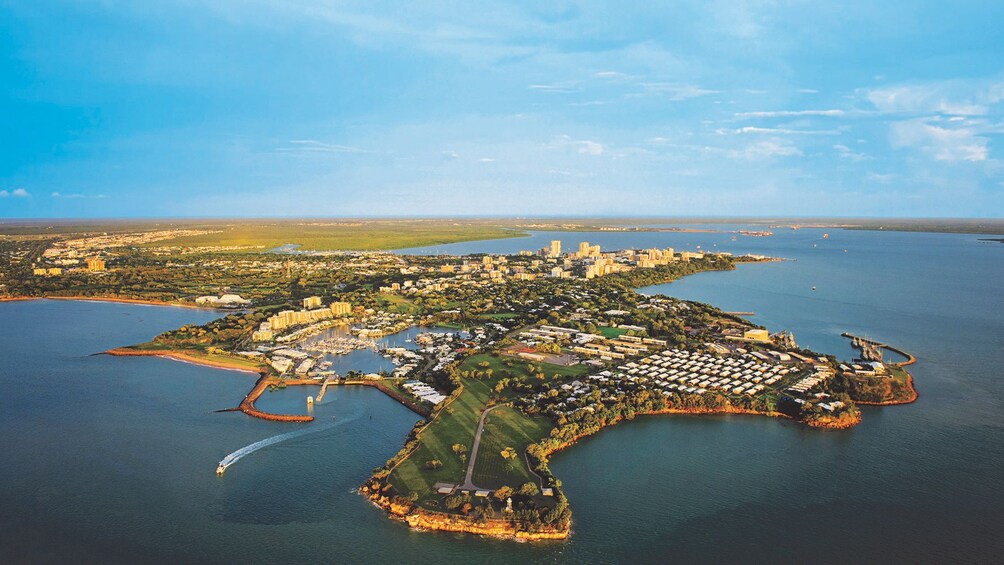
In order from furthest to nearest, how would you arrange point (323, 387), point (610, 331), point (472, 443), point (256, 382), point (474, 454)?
point (610, 331)
point (256, 382)
point (323, 387)
point (472, 443)
point (474, 454)

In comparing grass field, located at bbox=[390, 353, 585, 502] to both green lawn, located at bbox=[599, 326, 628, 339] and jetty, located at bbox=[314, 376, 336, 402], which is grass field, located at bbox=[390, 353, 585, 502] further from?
green lawn, located at bbox=[599, 326, 628, 339]

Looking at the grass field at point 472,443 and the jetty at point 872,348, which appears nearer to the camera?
the grass field at point 472,443

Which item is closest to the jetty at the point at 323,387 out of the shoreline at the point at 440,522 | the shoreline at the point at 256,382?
the shoreline at the point at 256,382

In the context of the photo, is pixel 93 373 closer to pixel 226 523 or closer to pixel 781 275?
pixel 226 523

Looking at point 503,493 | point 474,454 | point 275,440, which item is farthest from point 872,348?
point 275,440

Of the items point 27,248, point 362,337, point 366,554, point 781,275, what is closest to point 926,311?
point 781,275

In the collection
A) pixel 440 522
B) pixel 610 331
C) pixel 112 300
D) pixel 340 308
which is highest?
pixel 340 308

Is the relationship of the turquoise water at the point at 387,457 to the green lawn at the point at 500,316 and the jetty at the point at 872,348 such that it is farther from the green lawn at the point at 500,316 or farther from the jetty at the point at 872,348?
the green lawn at the point at 500,316

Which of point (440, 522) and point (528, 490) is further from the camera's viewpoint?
point (528, 490)

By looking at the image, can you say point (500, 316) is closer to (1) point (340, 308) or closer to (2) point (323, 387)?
(1) point (340, 308)
